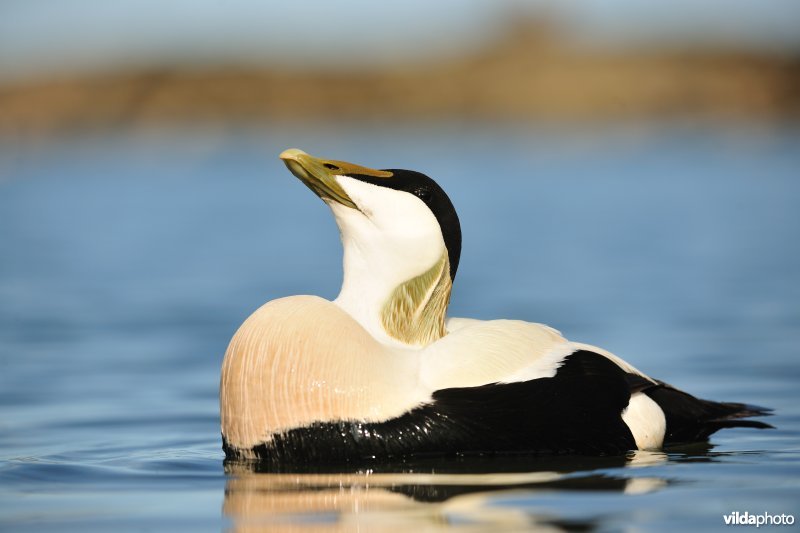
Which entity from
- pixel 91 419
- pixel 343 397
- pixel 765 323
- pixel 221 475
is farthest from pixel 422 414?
pixel 765 323

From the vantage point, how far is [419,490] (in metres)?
5.65

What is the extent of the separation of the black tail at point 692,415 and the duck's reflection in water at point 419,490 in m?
0.33

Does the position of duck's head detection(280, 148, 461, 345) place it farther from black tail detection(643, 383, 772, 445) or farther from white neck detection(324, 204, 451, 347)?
black tail detection(643, 383, 772, 445)

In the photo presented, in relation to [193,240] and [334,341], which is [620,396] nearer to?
[334,341]

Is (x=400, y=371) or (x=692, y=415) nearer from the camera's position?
(x=400, y=371)

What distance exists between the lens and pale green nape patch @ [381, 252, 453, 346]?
20.6 feet

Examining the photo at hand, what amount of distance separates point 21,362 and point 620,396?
514cm

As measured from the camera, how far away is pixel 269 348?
6.08 metres

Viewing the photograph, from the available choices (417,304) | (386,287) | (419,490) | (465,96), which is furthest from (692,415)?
(465,96)

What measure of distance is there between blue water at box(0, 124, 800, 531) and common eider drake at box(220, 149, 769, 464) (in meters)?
0.15

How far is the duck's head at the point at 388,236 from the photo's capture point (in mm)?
6277

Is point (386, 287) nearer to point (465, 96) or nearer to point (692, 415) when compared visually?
point (692, 415)

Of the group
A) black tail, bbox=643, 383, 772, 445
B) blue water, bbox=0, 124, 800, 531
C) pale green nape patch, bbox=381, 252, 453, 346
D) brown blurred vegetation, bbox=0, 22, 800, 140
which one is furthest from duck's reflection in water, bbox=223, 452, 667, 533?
brown blurred vegetation, bbox=0, 22, 800, 140

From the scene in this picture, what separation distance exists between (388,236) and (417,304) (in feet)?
0.98
